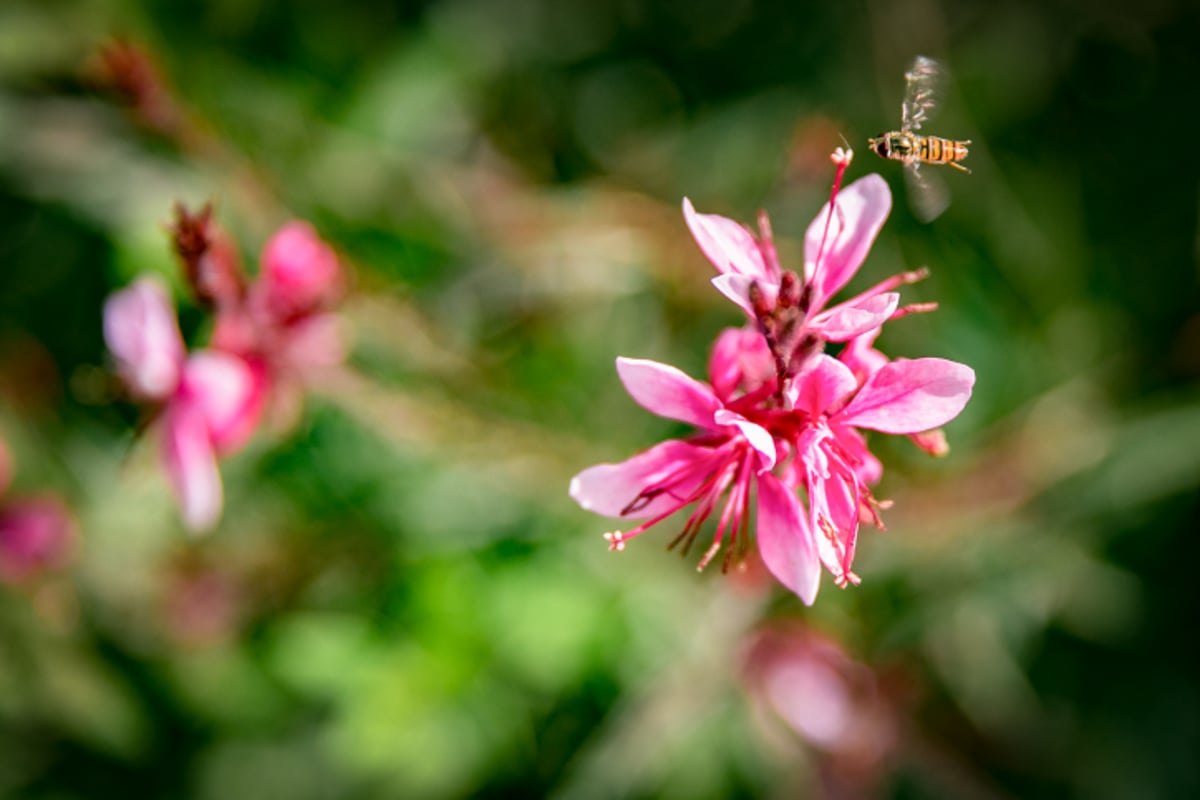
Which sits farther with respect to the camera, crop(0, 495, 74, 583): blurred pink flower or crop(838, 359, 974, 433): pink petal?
crop(0, 495, 74, 583): blurred pink flower

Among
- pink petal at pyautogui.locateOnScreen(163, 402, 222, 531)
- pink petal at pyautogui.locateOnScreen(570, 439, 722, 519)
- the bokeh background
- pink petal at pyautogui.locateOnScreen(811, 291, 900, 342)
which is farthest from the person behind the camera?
the bokeh background

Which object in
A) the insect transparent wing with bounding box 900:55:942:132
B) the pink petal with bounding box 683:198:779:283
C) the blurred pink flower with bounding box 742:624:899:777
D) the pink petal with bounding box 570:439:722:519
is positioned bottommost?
the blurred pink flower with bounding box 742:624:899:777

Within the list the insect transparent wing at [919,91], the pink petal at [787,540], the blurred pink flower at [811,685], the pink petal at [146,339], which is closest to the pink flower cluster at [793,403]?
the pink petal at [787,540]

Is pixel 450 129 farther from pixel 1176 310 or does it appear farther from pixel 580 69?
pixel 1176 310

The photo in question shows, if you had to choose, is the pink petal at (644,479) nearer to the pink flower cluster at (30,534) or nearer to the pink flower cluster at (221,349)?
the pink flower cluster at (221,349)

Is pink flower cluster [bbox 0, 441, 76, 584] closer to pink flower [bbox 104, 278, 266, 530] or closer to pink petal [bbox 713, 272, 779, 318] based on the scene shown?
pink flower [bbox 104, 278, 266, 530]

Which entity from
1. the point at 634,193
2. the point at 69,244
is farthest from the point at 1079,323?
the point at 69,244

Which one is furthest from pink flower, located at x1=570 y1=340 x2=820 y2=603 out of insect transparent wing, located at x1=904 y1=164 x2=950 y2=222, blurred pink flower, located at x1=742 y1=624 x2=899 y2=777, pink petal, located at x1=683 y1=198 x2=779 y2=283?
blurred pink flower, located at x1=742 y1=624 x2=899 y2=777

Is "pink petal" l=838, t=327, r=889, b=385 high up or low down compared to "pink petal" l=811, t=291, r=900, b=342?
down
